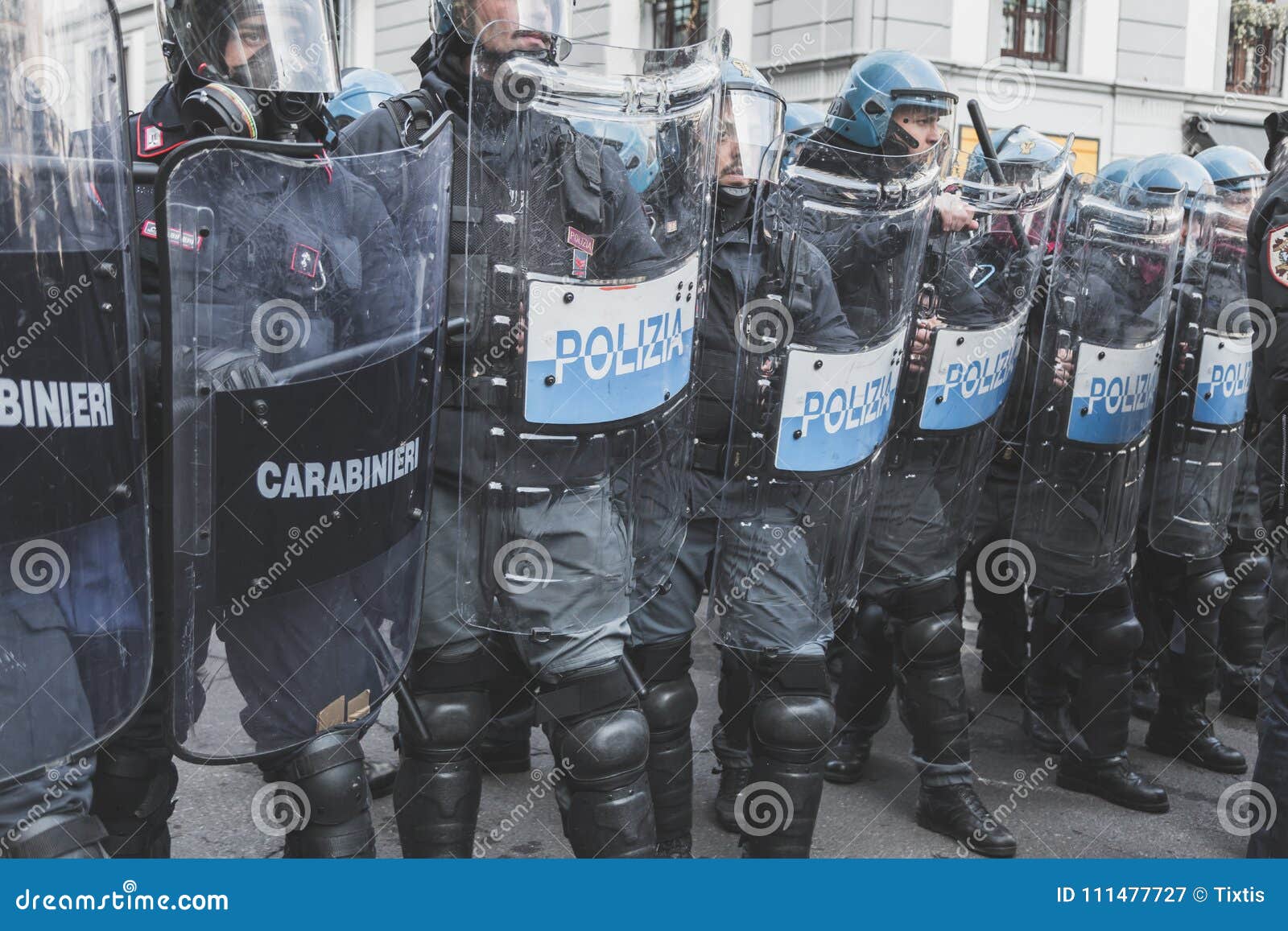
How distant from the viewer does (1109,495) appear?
369 centimetres

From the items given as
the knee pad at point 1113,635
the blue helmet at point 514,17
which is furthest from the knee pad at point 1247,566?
the blue helmet at point 514,17

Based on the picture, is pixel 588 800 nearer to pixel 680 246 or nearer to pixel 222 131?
pixel 680 246

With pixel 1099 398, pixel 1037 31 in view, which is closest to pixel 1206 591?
pixel 1099 398

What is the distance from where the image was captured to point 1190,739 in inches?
171

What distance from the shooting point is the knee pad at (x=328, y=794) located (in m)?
2.28

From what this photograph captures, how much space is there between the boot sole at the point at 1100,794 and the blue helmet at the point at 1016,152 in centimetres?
181

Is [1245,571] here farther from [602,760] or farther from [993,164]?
[602,760]

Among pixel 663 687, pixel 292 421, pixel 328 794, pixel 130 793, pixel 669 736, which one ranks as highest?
pixel 292 421

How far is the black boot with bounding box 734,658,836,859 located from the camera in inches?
115

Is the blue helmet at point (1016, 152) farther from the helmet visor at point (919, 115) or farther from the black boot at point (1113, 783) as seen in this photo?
the black boot at point (1113, 783)

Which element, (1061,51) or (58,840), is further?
(1061,51)

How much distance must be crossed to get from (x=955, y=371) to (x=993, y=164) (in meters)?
0.74

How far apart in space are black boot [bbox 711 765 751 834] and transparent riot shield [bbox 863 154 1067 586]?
739 mm

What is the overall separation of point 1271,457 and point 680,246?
5.40 feet
